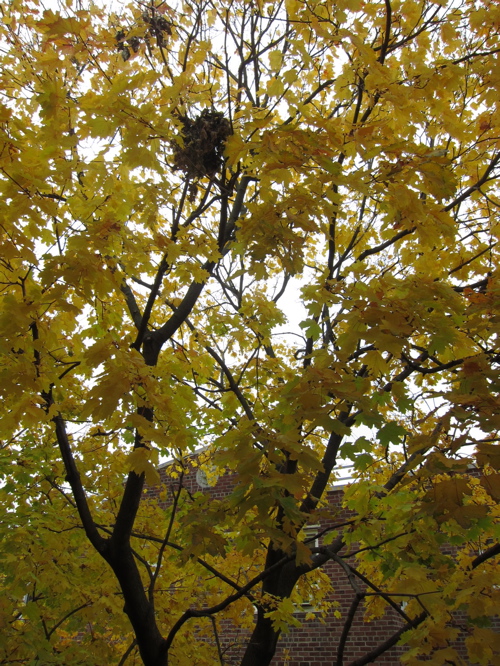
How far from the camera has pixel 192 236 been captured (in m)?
4.36

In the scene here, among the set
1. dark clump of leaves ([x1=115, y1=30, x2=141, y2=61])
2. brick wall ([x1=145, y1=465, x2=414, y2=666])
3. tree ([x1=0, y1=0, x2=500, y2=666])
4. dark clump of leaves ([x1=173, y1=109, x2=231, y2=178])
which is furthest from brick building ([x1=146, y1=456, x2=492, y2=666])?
dark clump of leaves ([x1=115, y1=30, x2=141, y2=61])

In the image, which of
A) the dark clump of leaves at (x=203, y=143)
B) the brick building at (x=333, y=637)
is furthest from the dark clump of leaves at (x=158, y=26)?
the brick building at (x=333, y=637)

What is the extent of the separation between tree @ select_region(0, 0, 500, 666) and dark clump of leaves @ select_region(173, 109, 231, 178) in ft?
0.05

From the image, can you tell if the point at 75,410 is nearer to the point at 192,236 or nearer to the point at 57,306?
the point at 192,236

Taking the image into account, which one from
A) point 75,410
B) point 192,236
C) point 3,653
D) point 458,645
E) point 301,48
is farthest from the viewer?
point 458,645

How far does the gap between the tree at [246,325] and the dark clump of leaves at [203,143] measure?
0.01 m

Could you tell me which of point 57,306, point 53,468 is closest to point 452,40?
point 57,306

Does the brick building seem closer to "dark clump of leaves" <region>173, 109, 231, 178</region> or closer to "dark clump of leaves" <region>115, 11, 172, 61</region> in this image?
"dark clump of leaves" <region>173, 109, 231, 178</region>

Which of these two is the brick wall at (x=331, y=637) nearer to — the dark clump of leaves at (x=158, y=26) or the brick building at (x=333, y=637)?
the brick building at (x=333, y=637)

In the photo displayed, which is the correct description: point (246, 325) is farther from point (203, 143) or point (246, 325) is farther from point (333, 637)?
point (333, 637)

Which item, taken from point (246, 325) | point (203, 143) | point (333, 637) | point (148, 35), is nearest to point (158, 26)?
point (148, 35)

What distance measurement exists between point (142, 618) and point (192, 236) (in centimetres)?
285

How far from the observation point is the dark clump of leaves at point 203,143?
12.2 ft

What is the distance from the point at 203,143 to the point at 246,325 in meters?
2.01
